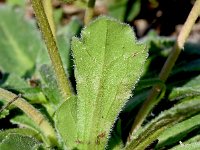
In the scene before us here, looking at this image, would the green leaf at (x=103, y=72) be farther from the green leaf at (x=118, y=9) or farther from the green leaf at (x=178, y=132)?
the green leaf at (x=118, y=9)

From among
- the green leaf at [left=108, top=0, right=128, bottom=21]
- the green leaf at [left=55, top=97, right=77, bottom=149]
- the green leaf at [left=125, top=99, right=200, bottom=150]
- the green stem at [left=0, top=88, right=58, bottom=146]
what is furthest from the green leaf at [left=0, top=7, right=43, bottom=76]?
the green leaf at [left=125, top=99, right=200, bottom=150]

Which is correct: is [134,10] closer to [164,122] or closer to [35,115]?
[35,115]

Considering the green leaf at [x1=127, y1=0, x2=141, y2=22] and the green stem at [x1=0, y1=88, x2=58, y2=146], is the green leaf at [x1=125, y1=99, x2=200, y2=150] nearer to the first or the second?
the green stem at [x1=0, y1=88, x2=58, y2=146]

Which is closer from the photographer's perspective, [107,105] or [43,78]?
[107,105]

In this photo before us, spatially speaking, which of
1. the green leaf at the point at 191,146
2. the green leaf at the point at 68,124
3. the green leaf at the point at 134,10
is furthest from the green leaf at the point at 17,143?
the green leaf at the point at 134,10

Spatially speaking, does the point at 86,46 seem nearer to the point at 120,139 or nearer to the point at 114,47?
the point at 114,47

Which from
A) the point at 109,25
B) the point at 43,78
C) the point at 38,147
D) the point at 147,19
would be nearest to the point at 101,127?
the point at 38,147

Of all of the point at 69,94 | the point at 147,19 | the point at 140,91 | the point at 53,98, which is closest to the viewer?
the point at 69,94

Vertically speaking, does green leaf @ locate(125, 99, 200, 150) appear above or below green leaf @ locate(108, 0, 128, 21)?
below
